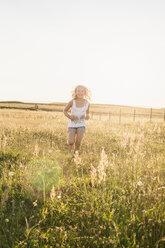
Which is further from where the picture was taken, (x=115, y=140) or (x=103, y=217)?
(x=115, y=140)

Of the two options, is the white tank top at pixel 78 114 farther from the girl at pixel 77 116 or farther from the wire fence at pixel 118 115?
the wire fence at pixel 118 115

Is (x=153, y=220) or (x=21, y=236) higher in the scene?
(x=153, y=220)

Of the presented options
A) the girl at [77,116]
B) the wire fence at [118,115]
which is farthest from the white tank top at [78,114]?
the wire fence at [118,115]

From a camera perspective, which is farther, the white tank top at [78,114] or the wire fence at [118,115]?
the wire fence at [118,115]

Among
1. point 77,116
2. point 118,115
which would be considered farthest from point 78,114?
point 118,115

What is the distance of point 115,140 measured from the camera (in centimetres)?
802

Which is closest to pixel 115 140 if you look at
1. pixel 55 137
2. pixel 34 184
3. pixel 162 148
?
pixel 162 148

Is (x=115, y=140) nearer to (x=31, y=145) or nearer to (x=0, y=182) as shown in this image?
(x=31, y=145)

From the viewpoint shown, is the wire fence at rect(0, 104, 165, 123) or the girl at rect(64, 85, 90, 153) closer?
the girl at rect(64, 85, 90, 153)

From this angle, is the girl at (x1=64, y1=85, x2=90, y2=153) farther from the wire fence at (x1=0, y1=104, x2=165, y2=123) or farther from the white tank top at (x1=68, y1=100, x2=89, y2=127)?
the wire fence at (x1=0, y1=104, x2=165, y2=123)

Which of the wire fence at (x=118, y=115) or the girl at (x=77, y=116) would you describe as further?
the wire fence at (x=118, y=115)

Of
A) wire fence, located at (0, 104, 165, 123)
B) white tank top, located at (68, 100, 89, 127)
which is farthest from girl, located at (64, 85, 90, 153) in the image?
wire fence, located at (0, 104, 165, 123)

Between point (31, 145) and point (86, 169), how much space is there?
250 cm

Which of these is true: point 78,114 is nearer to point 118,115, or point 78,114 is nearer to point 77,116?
point 77,116
